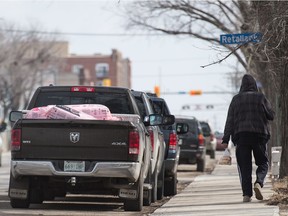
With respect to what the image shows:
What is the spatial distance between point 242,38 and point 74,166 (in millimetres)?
5942

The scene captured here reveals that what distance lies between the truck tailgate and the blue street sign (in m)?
4.49

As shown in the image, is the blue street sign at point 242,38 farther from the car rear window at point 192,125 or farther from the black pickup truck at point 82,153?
the car rear window at point 192,125

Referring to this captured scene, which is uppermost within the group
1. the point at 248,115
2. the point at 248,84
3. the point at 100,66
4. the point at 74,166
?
the point at 100,66

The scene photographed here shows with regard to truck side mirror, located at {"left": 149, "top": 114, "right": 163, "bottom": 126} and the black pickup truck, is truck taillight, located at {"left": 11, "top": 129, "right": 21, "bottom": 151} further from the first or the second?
truck side mirror, located at {"left": 149, "top": 114, "right": 163, "bottom": 126}

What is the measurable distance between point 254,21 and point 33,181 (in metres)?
9.78

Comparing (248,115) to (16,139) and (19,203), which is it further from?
(19,203)

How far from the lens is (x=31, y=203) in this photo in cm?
1402

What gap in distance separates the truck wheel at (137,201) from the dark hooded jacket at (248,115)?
4.90 feet

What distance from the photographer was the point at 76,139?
12.8 metres

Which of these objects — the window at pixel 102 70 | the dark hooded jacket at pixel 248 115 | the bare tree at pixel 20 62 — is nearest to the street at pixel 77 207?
the dark hooded jacket at pixel 248 115

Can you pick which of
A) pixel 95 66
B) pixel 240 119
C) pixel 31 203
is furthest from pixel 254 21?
pixel 95 66

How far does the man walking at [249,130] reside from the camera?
1369 cm

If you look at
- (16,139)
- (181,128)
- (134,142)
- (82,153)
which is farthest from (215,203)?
(181,128)

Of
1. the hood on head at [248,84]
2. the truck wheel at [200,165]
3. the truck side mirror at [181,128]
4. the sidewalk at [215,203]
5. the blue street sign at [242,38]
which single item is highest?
the blue street sign at [242,38]
